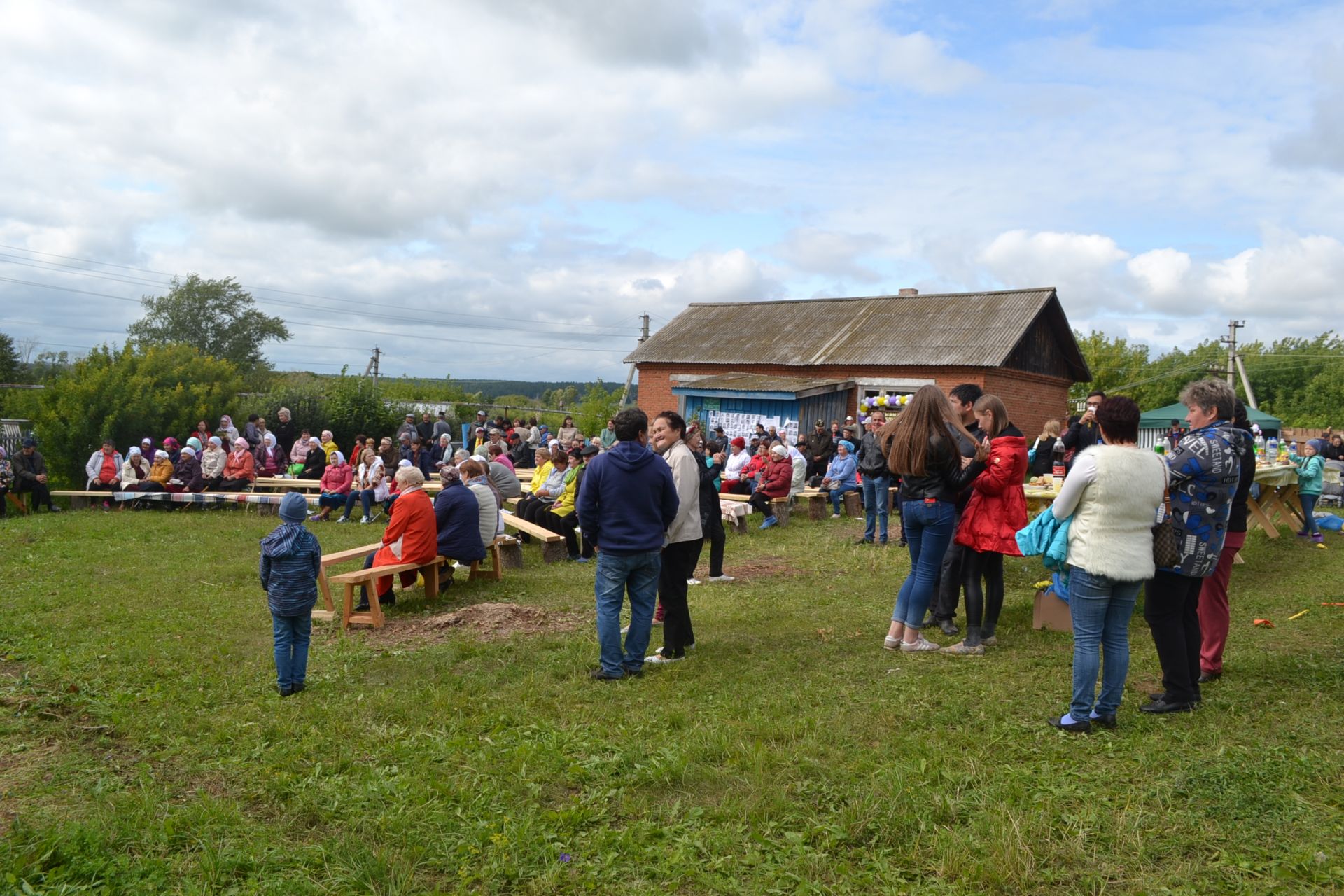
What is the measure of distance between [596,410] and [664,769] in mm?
30194

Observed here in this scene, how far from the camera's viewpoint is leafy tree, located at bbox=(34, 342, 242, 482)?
17.8 m

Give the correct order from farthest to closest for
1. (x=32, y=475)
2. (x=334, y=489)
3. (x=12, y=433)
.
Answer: (x=12, y=433)
(x=32, y=475)
(x=334, y=489)

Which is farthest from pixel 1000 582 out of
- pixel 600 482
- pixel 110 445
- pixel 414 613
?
pixel 110 445

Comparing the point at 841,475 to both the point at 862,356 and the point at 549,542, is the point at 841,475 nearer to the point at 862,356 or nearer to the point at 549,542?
the point at 549,542

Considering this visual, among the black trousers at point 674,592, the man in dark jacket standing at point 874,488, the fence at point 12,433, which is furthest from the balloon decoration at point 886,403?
the fence at point 12,433

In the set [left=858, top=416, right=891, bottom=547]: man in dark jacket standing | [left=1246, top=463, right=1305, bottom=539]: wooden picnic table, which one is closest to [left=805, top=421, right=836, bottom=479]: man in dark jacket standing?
[left=858, top=416, right=891, bottom=547]: man in dark jacket standing

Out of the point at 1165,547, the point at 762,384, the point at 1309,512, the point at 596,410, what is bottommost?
the point at 1309,512

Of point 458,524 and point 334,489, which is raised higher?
point 458,524

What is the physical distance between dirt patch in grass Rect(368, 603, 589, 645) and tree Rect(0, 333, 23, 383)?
52.9 m

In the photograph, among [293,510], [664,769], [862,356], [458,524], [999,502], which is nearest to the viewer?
[664,769]

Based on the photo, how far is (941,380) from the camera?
23328 millimetres

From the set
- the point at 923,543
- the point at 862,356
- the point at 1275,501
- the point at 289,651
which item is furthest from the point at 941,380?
the point at 289,651

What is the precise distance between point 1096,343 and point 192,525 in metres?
53.6

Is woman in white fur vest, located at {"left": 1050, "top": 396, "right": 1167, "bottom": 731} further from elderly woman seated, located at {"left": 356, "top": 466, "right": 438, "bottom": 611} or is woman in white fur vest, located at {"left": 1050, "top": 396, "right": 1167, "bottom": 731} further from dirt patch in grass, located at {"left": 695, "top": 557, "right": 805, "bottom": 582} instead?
elderly woman seated, located at {"left": 356, "top": 466, "right": 438, "bottom": 611}
